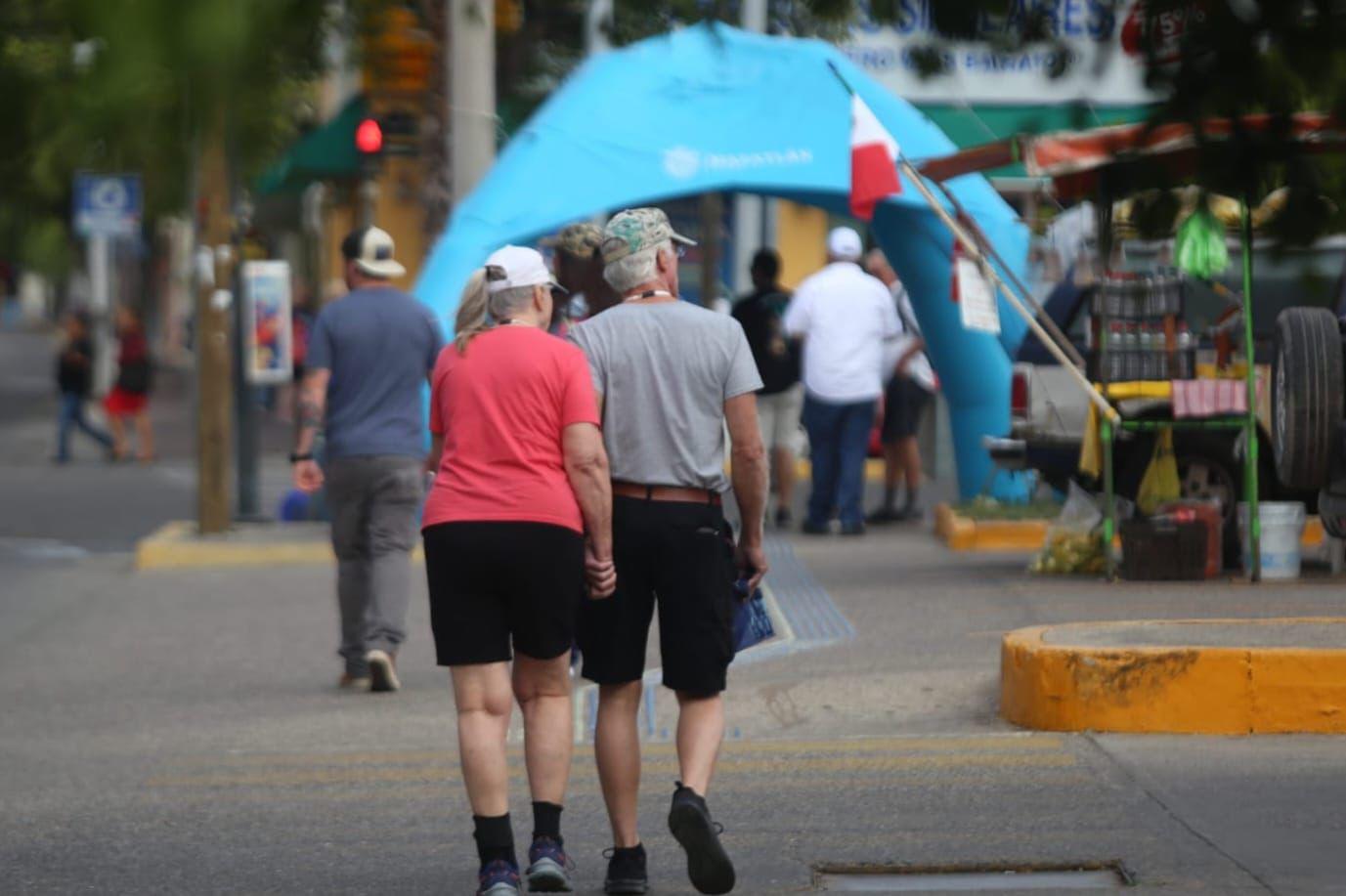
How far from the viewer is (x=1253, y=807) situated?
6.98 metres

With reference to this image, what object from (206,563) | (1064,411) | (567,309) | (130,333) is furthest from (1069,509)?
(130,333)

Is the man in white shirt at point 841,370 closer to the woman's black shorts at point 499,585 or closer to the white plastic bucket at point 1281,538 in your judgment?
the white plastic bucket at point 1281,538

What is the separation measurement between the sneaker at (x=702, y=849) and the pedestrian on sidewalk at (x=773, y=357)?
10.7 meters

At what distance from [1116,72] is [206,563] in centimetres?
1374

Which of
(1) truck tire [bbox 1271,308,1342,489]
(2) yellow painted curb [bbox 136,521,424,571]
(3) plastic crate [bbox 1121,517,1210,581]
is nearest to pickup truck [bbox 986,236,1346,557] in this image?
(3) plastic crate [bbox 1121,517,1210,581]

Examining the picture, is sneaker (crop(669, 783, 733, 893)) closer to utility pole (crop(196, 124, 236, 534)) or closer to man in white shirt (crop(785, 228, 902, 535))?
man in white shirt (crop(785, 228, 902, 535))

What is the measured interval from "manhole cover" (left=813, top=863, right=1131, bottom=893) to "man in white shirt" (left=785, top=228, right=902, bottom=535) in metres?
10.1

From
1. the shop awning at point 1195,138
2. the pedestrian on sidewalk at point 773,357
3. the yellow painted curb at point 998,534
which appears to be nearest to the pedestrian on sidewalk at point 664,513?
the shop awning at point 1195,138

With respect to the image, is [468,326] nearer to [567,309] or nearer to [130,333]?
[567,309]

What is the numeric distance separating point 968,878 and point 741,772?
179 centimetres

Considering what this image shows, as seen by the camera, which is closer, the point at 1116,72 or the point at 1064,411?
the point at 1116,72

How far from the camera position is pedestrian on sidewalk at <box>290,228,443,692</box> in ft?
33.7

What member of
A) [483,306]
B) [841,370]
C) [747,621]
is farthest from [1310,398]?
[841,370]

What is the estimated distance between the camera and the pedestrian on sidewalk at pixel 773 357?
16.7m
